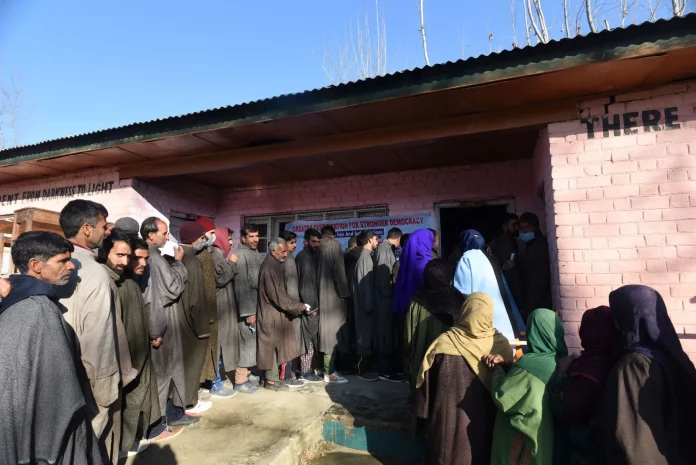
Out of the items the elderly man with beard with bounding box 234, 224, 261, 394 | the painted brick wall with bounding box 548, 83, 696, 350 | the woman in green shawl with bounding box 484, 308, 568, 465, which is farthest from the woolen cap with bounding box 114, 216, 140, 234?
the painted brick wall with bounding box 548, 83, 696, 350

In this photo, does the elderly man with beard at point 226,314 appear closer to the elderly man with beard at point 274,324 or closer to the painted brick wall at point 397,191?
the elderly man with beard at point 274,324

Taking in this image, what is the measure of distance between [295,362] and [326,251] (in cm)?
147

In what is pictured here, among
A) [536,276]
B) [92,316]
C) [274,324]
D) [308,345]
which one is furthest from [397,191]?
[92,316]

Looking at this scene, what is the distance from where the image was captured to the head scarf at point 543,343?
2242mm

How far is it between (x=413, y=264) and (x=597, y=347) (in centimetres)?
226

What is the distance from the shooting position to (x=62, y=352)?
69.4 inches

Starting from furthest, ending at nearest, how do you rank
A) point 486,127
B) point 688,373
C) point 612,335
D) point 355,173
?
point 355,173 → point 486,127 → point 612,335 → point 688,373

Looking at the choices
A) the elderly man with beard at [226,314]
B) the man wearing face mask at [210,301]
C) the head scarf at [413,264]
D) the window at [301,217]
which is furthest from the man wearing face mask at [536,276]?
the man wearing face mask at [210,301]

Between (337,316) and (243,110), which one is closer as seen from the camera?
(243,110)

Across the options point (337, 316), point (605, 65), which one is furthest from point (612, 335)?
point (337, 316)

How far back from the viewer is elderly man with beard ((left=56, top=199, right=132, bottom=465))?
2174 mm

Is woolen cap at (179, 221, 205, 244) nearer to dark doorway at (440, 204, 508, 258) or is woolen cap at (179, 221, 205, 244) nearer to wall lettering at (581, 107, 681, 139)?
wall lettering at (581, 107, 681, 139)

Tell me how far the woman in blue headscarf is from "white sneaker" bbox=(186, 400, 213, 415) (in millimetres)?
2672

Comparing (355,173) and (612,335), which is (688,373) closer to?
(612,335)
